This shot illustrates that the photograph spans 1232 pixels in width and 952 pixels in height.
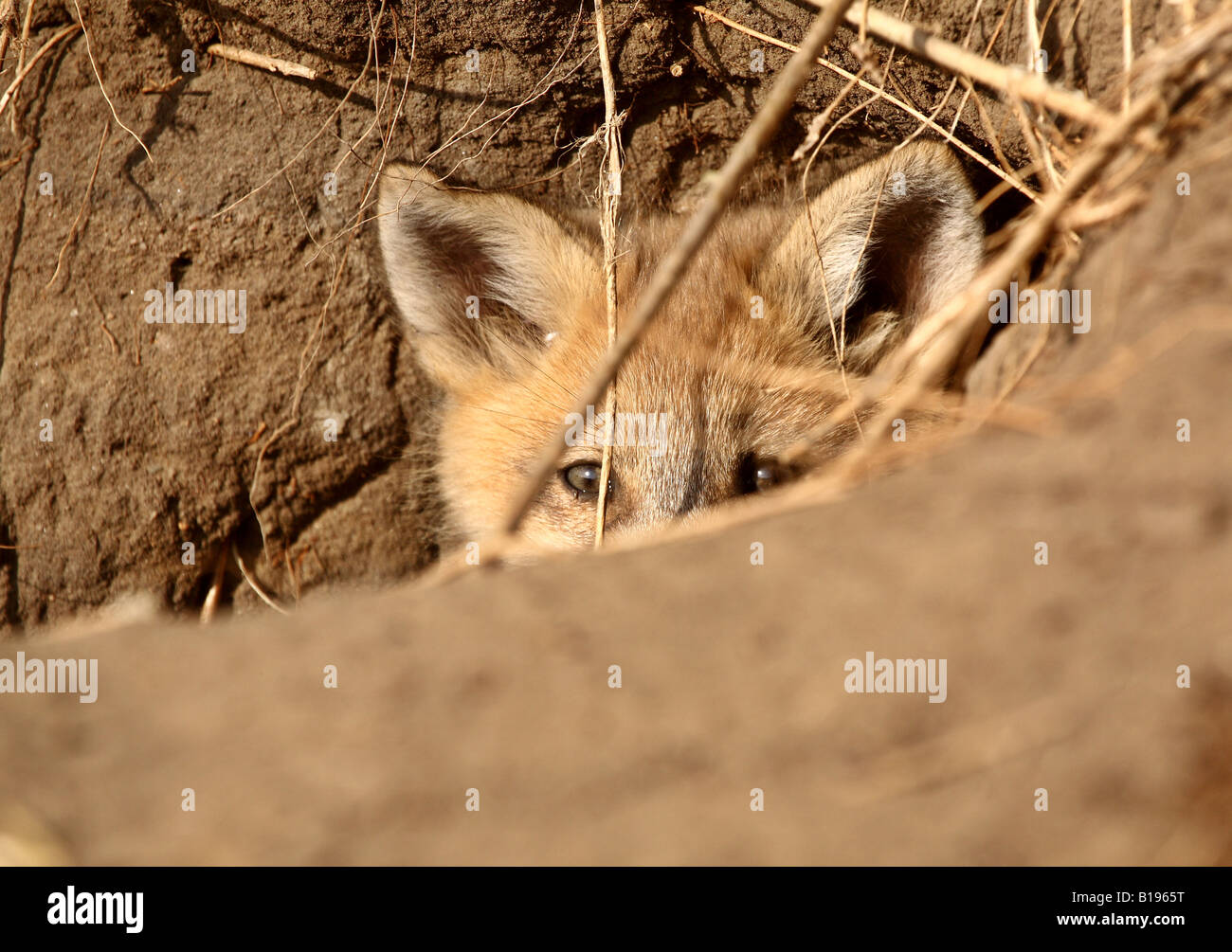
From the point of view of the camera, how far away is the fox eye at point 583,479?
285cm

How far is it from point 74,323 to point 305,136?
98 centimetres

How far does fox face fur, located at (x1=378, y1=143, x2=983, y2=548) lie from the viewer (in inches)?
105

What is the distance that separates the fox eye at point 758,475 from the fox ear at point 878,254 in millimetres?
366

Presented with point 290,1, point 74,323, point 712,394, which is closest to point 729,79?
point 712,394

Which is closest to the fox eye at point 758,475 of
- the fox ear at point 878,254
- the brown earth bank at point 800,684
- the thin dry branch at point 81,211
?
the fox ear at point 878,254

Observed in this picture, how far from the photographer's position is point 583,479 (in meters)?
2.88

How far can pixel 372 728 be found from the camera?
1.26 meters

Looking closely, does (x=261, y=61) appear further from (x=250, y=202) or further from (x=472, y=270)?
(x=472, y=270)

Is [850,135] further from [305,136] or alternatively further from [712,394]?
[305,136]

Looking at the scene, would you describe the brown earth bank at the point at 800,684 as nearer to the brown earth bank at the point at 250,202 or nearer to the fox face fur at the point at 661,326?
the fox face fur at the point at 661,326

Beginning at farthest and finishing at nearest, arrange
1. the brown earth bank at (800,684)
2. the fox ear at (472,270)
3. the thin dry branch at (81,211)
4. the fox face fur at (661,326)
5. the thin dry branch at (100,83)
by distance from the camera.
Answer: the thin dry branch at (81,211) → the thin dry branch at (100,83) → the fox ear at (472,270) → the fox face fur at (661,326) → the brown earth bank at (800,684)

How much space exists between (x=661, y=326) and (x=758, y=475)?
568 millimetres

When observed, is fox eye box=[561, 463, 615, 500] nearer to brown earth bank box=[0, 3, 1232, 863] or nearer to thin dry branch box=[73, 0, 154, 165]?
brown earth bank box=[0, 3, 1232, 863]

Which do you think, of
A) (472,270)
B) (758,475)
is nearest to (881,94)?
(758,475)
